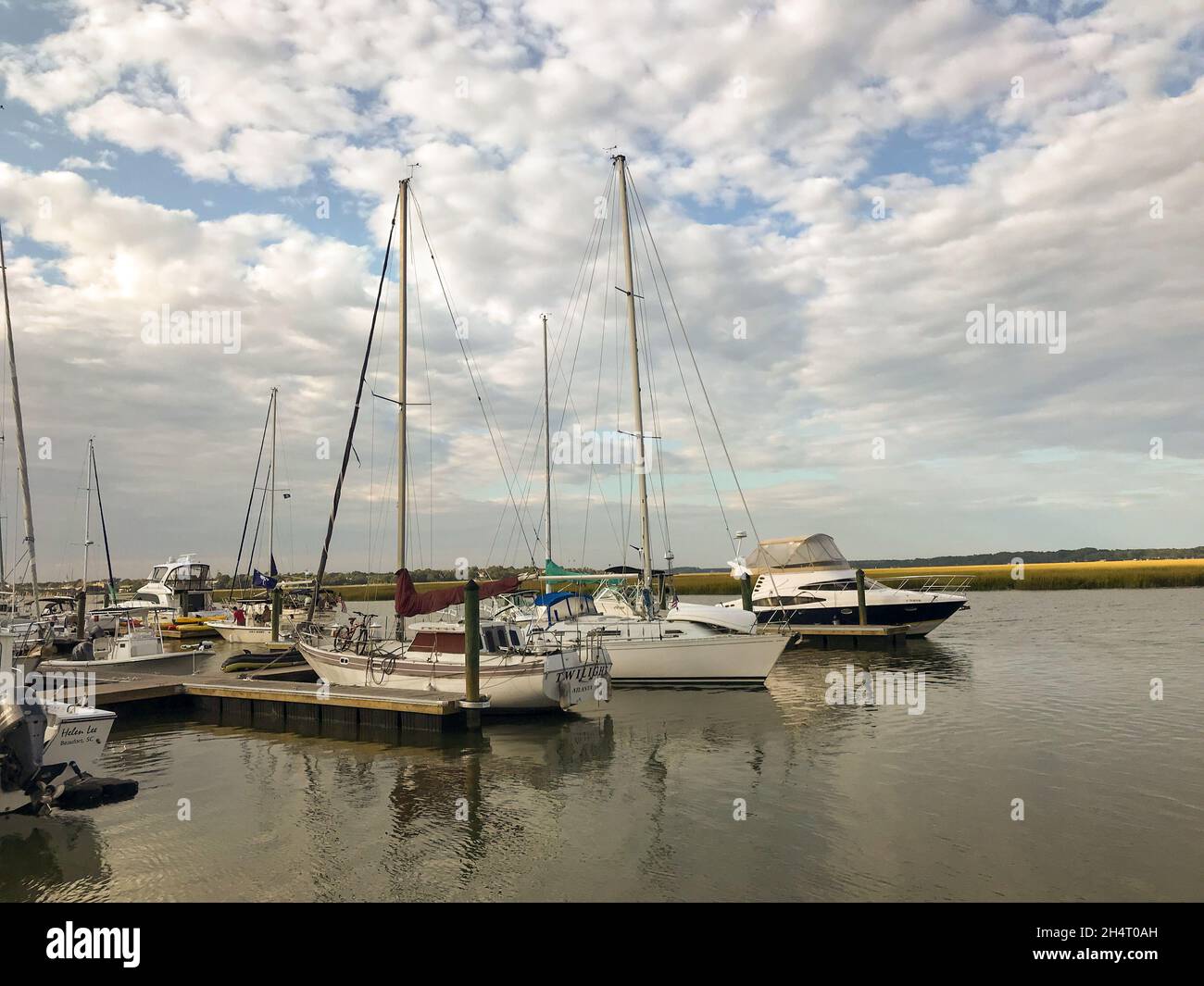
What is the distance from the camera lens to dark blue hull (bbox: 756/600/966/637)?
3694 centimetres

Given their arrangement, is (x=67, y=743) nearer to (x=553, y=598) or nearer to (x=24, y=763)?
(x=24, y=763)

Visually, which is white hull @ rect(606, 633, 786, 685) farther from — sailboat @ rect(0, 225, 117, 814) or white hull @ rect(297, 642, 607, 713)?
sailboat @ rect(0, 225, 117, 814)

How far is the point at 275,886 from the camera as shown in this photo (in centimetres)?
959

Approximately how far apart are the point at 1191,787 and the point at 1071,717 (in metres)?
5.90

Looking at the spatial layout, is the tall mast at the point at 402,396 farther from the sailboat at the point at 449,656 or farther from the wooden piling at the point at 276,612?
the wooden piling at the point at 276,612

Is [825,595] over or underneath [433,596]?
underneath

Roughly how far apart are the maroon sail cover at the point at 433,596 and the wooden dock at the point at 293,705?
2.39 meters

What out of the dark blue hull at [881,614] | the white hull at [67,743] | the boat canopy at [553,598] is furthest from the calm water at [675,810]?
the dark blue hull at [881,614]

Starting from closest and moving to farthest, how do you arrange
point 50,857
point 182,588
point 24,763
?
1. point 50,857
2. point 24,763
3. point 182,588

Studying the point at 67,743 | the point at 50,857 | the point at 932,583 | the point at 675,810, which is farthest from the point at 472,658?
the point at 932,583

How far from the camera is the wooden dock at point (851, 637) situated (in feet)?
117

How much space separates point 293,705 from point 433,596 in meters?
4.71

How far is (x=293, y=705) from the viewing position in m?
20.8

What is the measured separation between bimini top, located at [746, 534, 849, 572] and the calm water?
2008 centimetres
